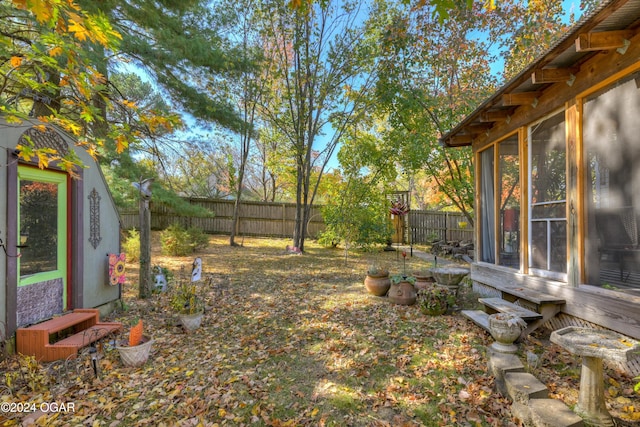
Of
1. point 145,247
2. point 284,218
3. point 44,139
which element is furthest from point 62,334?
point 284,218

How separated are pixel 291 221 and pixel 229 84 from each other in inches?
253

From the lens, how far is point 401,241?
13.2 m

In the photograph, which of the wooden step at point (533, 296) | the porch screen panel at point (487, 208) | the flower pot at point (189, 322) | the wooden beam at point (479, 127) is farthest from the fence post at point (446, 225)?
the flower pot at point (189, 322)

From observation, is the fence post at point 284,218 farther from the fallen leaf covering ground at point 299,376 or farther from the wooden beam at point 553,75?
the wooden beam at point 553,75

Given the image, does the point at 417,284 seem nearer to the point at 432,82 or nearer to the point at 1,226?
the point at 1,226

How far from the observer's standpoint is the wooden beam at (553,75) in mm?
3285

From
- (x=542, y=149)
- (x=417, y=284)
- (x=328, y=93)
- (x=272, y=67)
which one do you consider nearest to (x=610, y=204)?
(x=542, y=149)

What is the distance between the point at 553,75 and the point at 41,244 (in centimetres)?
618

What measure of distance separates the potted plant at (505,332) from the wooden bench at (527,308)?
2.13 ft

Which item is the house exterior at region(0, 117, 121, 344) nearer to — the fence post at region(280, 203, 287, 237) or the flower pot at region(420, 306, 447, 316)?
the flower pot at region(420, 306, 447, 316)

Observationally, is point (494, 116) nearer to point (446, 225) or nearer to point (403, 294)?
point (403, 294)

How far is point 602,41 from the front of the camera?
268 cm

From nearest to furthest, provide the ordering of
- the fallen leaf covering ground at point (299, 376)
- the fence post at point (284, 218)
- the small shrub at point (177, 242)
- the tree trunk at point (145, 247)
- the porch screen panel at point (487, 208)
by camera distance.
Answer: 1. the fallen leaf covering ground at point (299, 376)
2. the tree trunk at point (145, 247)
3. the porch screen panel at point (487, 208)
4. the small shrub at point (177, 242)
5. the fence post at point (284, 218)

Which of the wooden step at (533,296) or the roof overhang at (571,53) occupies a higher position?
the roof overhang at (571,53)
